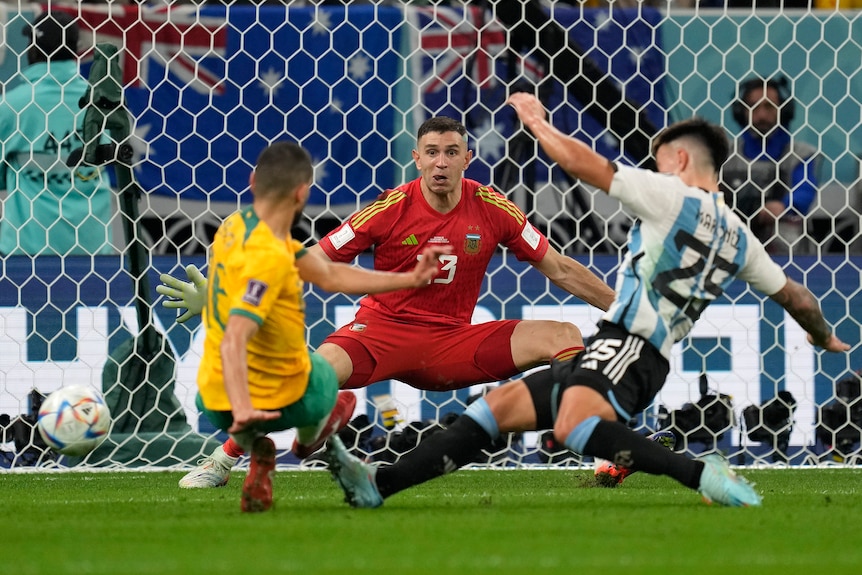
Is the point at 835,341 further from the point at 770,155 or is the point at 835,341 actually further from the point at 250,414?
the point at 770,155

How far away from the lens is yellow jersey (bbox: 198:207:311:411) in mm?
4703

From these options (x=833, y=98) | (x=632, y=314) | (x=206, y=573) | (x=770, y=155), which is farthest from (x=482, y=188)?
(x=206, y=573)

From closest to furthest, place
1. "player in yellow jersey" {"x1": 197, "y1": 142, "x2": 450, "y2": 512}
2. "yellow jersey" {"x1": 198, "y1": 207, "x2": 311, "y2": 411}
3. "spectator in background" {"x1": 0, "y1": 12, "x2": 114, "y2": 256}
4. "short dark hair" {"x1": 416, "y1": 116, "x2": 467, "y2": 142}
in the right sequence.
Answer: "player in yellow jersey" {"x1": 197, "y1": 142, "x2": 450, "y2": 512} < "yellow jersey" {"x1": 198, "y1": 207, "x2": 311, "y2": 411} < "short dark hair" {"x1": 416, "y1": 116, "x2": 467, "y2": 142} < "spectator in background" {"x1": 0, "y1": 12, "x2": 114, "y2": 256}

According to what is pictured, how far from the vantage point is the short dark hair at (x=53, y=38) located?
831 centimetres

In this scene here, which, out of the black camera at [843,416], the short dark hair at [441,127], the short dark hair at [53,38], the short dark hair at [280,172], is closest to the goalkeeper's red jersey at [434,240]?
the short dark hair at [441,127]

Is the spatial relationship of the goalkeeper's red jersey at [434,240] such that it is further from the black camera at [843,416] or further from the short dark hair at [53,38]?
the short dark hair at [53,38]

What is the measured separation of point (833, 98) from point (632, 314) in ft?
14.3

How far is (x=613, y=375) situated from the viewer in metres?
4.98

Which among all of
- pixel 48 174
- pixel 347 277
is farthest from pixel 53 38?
pixel 347 277

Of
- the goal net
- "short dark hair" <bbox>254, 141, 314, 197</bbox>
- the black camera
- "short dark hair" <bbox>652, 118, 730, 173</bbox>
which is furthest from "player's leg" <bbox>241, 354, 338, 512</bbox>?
the black camera

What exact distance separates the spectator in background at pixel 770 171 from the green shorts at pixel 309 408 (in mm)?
4113

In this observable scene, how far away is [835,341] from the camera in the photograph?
5.40m

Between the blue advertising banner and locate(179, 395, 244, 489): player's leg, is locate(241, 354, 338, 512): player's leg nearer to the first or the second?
locate(179, 395, 244, 489): player's leg

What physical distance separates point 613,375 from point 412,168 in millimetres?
3933
